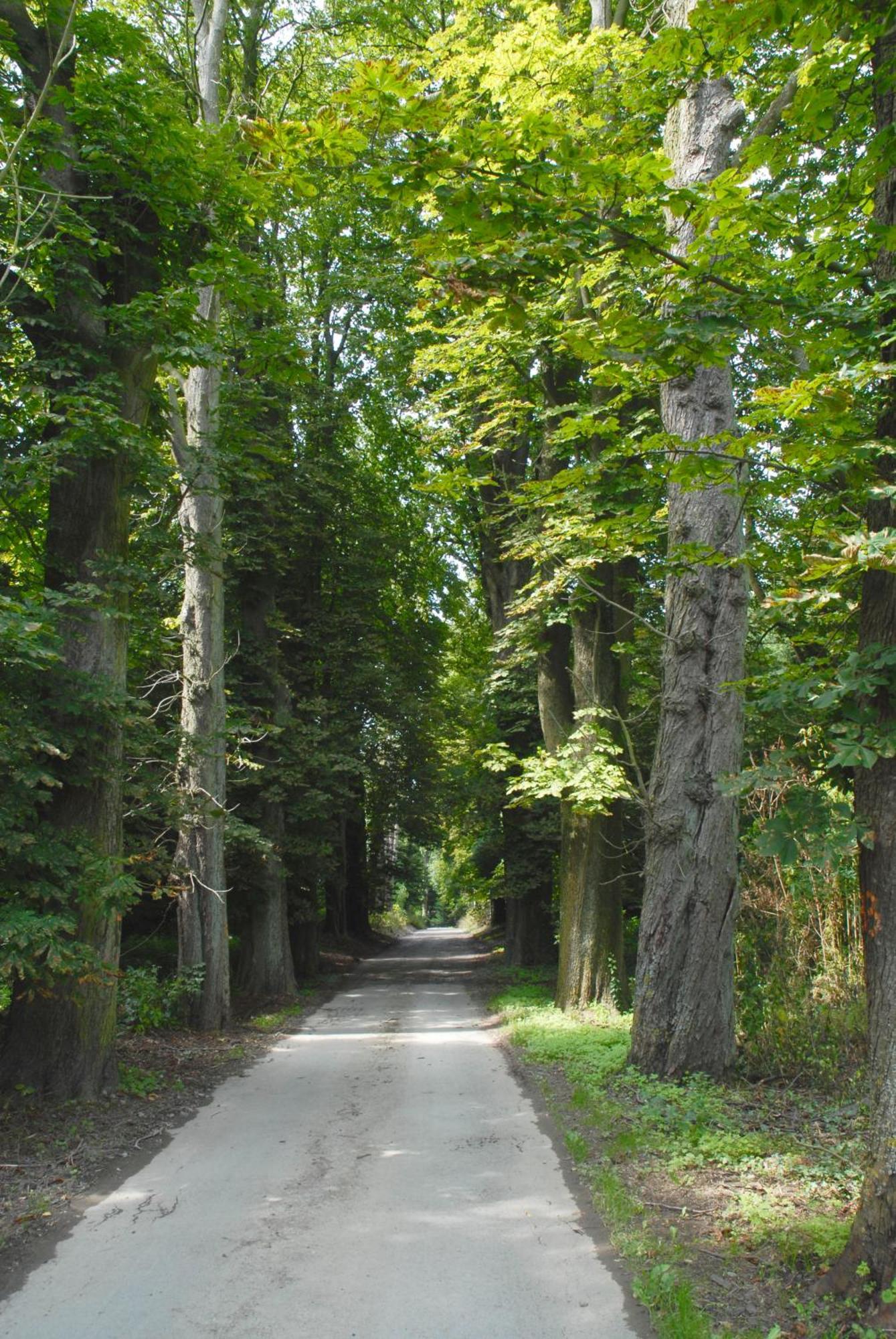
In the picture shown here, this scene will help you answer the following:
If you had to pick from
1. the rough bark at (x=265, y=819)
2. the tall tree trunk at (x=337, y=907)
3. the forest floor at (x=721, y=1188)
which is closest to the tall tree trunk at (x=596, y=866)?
the forest floor at (x=721, y=1188)

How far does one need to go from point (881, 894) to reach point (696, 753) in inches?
161

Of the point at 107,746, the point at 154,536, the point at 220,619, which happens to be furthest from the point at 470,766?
the point at 107,746

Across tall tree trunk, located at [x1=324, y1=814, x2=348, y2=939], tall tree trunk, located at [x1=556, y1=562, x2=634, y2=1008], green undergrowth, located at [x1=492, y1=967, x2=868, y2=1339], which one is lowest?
tall tree trunk, located at [x1=324, y1=814, x2=348, y2=939]

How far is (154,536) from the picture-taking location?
9258 millimetres

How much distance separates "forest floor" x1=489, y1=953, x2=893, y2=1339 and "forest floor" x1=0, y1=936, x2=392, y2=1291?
311cm

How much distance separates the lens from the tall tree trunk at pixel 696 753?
24.0 ft

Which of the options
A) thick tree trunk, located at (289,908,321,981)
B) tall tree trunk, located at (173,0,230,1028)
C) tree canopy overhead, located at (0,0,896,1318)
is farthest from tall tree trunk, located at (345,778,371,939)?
tall tree trunk, located at (173,0,230,1028)

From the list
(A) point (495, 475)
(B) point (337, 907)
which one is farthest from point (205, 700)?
(B) point (337, 907)

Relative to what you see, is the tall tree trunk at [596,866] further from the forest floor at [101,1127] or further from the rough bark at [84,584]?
the rough bark at [84,584]

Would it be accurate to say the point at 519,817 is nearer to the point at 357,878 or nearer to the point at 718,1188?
the point at 357,878

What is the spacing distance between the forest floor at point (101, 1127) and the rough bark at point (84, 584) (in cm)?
34

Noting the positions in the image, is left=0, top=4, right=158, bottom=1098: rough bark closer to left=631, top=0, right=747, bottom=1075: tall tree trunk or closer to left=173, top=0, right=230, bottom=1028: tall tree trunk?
left=173, top=0, right=230, bottom=1028: tall tree trunk

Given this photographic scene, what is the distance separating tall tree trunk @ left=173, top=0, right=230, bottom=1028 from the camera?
36.6 feet

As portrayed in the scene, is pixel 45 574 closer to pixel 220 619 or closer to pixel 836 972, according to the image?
pixel 220 619
